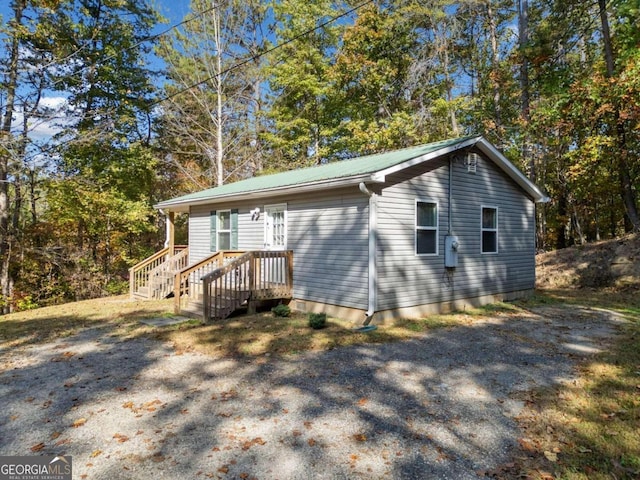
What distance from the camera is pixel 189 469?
9.50ft

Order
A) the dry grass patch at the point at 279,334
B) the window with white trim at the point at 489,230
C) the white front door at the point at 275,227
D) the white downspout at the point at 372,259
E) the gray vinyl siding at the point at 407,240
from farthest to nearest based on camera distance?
the window with white trim at the point at 489,230, the white front door at the point at 275,227, the gray vinyl siding at the point at 407,240, the white downspout at the point at 372,259, the dry grass patch at the point at 279,334

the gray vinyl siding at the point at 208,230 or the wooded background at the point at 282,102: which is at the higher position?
the wooded background at the point at 282,102

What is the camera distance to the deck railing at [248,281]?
784cm

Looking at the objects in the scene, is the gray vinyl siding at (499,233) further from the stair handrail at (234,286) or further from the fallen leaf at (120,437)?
the fallen leaf at (120,437)

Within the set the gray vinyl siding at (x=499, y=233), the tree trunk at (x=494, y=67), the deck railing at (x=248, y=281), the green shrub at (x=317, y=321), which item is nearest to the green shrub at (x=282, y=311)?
the deck railing at (x=248, y=281)

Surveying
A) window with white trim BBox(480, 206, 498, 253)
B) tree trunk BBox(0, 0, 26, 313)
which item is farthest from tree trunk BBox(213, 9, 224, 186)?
window with white trim BBox(480, 206, 498, 253)

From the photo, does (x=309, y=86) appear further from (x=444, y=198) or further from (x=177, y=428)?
(x=177, y=428)

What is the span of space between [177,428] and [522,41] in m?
19.3

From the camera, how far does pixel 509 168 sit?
31.8ft

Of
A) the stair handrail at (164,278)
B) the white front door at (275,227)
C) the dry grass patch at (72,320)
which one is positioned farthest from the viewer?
the stair handrail at (164,278)

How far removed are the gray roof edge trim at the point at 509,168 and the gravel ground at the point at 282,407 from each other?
4627 millimetres

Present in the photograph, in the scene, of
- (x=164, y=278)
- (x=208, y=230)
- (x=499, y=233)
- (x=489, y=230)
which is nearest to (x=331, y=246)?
(x=489, y=230)

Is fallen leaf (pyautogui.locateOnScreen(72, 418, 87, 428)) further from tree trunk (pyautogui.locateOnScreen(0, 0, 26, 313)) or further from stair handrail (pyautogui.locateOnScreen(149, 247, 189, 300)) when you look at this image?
tree trunk (pyautogui.locateOnScreen(0, 0, 26, 313))

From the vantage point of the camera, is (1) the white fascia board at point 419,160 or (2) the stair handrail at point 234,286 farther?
(2) the stair handrail at point 234,286
